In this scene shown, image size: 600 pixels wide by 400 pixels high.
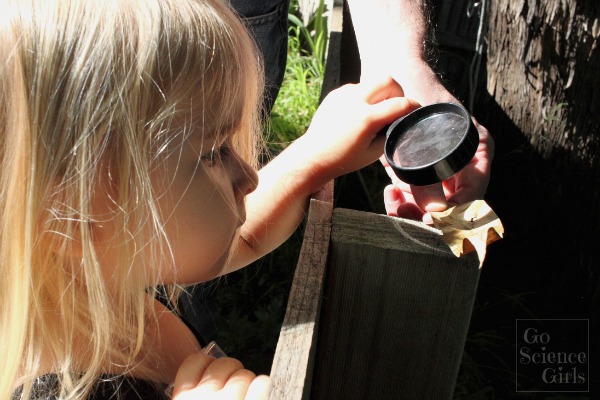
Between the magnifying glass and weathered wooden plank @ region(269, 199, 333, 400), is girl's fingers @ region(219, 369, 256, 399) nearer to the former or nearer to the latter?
weathered wooden plank @ region(269, 199, 333, 400)

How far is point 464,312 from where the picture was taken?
122cm

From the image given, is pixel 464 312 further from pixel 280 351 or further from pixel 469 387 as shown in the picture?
pixel 469 387

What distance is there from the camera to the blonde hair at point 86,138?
1.04 metres

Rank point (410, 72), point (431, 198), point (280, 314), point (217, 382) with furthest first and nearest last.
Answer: point (280, 314) < point (410, 72) < point (431, 198) < point (217, 382)

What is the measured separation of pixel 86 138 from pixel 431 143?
0.56 m

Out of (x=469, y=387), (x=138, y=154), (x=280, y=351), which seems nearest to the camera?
(x=280, y=351)

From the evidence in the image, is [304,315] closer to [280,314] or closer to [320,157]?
[320,157]

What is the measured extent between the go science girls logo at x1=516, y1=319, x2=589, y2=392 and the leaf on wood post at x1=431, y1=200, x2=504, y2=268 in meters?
1.52

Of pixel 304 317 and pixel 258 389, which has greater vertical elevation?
pixel 304 317

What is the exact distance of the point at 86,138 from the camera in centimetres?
106

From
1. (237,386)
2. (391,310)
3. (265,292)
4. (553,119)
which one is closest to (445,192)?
(391,310)

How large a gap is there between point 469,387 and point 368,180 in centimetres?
103

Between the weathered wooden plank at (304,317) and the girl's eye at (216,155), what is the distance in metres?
0.19

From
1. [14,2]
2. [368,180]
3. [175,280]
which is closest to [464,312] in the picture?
[175,280]
